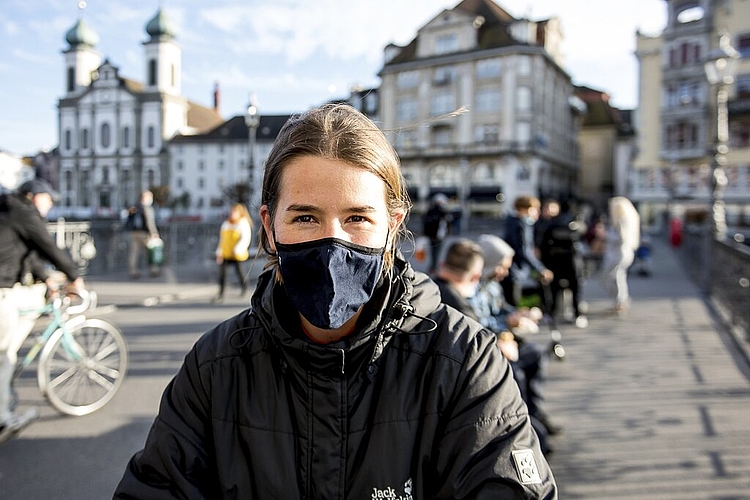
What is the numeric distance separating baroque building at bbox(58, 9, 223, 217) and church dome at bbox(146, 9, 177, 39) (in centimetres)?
106

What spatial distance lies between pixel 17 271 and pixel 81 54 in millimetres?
84310

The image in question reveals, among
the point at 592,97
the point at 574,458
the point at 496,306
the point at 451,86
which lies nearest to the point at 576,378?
the point at 496,306

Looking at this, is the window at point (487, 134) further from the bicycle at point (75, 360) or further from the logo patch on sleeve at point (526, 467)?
the logo patch on sleeve at point (526, 467)

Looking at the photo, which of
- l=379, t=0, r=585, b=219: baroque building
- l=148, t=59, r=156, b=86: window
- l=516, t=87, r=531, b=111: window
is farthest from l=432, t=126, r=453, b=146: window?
l=148, t=59, r=156, b=86: window

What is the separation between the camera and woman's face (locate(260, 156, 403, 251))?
63.5 inches

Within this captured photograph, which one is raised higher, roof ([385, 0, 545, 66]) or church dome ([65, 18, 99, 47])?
church dome ([65, 18, 99, 47])

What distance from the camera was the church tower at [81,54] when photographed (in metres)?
75.9

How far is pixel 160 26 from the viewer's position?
80.2m

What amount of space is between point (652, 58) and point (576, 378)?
5162 centimetres

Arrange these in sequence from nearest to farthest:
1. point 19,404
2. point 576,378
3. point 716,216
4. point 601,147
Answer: point 19,404 → point 576,378 → point 716,216 → point 601,147

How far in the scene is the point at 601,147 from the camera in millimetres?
75938

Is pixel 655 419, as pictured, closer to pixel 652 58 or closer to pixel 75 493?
pixel 75 493

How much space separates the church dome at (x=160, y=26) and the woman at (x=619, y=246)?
270ft

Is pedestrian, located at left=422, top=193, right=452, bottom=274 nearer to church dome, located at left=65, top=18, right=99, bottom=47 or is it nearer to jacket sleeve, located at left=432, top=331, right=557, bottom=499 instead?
jacket sleeve, located at left=432, top=331, right=557, bottom=499
